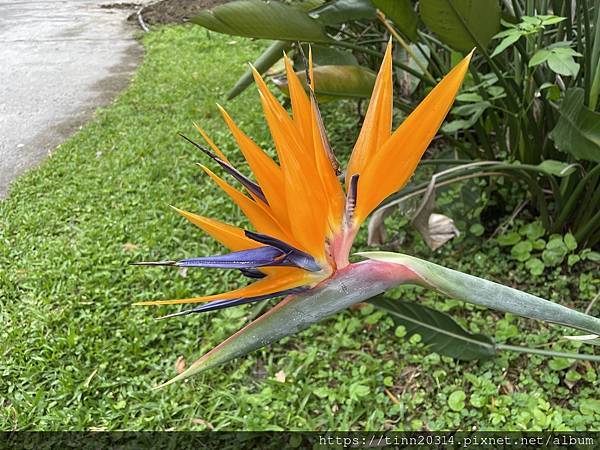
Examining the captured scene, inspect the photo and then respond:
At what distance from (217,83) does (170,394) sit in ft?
9.14

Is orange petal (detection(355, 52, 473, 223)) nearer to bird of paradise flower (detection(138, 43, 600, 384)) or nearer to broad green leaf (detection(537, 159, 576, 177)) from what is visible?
bird of paradise flower (detection(138, 43, 600, 384))

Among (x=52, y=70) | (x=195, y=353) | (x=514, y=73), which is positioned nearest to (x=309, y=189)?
(x=195, y=353)

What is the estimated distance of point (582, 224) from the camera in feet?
5.57

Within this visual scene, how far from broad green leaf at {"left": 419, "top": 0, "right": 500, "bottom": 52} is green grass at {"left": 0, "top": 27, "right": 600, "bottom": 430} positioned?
0.75 metres

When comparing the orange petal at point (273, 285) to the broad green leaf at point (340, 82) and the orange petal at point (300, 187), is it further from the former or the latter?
the broad green leaf at point (340, 82)

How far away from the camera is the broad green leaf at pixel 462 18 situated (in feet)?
4.06

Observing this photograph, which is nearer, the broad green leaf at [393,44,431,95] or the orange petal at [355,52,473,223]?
the orange petal at [355,52,473,223]

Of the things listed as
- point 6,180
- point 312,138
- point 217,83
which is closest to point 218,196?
point 6,180

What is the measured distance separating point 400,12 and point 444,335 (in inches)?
31.7

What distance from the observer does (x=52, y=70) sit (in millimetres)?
4750

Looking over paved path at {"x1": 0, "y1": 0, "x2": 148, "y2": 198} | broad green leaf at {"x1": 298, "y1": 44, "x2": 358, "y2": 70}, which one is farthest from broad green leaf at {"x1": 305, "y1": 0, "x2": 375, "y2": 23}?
paved path at {"x1": 0, "y1": 0, "x2": 148, "y2": 198}

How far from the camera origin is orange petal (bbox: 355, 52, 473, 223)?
0.44 meters

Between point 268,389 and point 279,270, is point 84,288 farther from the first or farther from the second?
point 279,270

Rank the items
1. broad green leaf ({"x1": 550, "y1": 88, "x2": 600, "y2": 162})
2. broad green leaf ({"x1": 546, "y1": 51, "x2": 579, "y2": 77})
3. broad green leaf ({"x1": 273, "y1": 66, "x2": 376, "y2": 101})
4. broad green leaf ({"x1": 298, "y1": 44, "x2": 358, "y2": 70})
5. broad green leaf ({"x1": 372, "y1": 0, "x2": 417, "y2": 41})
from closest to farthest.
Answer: broad green leaf ({"x1": 546, "y1": 51, "x2": 579, "y2": 77}) < broad green leaf ({"x1": 550, "y1": 88, "x2": 600, "y2": 162}) < broad green leaf ({"x1": 372, "y1": 0, "x2": 417, "y2": 41}) < broad green leaf ({"x1": 273, "y1": 66, "x2": 376, "y2": 101}) < broad green leaf ({"x1": 298, "y1": 44, "x2": 358, "y2": 70})
